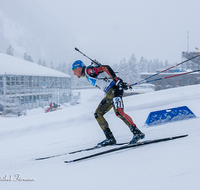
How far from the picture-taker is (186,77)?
33.6m

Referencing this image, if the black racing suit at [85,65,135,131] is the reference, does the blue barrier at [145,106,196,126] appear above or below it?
below

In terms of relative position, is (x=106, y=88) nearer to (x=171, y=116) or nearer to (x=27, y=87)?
(x=171, y=116)

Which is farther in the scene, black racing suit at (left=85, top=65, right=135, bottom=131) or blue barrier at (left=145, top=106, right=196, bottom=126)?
blue barrier at (left=145, top=106, right=196, bottom=126)

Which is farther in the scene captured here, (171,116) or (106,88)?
(171,116)

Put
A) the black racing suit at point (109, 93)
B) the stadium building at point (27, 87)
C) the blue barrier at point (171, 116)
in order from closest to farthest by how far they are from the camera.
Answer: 1. the black racing suit at point (109, 93)
2. the blue barrier at point (171, 116)
3. the stadium building at point (27, 87)

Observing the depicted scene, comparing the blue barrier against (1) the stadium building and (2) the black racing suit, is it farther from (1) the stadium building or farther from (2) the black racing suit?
(1) the stadium building

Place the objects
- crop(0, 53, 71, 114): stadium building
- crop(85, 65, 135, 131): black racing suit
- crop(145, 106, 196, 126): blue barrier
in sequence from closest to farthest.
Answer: crop(85, 65, 135, 131): black racing suit, crop(145, 106, 196, 126): blue barrier, crop(0, 53, 71, 114): stadium building

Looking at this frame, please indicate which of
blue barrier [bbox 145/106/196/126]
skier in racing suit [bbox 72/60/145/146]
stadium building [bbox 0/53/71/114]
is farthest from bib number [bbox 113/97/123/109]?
stadium building [bbox 0/53/71/114]

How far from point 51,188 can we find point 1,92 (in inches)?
1056

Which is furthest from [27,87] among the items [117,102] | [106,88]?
[117,102]

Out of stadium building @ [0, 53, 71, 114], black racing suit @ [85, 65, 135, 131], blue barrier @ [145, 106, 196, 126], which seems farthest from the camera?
stadium building @ [0, 53, 71, 114]

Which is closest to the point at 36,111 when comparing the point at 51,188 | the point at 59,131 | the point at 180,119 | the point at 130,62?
the point at 59,131

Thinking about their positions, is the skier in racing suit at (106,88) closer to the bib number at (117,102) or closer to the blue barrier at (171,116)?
the bib number at (117,102)

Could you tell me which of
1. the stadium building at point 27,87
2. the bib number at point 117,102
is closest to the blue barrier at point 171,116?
the bib number at point 117,102
